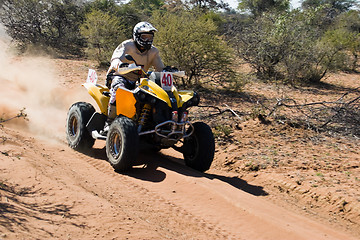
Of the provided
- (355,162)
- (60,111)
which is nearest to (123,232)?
(355,162)

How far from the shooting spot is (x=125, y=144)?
6371 millimetres

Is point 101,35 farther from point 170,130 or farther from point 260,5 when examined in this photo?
point 260,5

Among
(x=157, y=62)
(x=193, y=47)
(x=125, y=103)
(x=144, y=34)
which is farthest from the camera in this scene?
(x=193, y=47)

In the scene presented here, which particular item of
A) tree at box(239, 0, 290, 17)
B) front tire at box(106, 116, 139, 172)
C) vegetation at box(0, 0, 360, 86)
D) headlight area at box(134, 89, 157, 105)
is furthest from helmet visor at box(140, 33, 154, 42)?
tree at box(239, 0, 290, 17)

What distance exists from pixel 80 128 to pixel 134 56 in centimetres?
181

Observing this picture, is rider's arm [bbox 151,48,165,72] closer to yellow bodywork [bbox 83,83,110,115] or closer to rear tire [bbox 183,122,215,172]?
yellow bodywork [bbox 83,83,110,115]

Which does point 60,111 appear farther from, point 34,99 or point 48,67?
point 48,67

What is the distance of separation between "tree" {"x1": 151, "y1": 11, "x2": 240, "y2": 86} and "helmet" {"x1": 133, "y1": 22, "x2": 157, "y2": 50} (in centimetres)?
642

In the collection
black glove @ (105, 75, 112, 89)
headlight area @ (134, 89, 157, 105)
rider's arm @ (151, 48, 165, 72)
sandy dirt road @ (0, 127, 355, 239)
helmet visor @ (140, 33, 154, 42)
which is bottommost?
sandy dirt road @ (0, 127, 355, 239)

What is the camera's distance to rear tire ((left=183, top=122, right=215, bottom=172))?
700cm

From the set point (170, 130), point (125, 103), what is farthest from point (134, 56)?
point (170, 130)

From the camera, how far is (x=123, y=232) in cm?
402

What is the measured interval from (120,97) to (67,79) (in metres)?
8.75

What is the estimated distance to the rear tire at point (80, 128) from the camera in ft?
26.0
